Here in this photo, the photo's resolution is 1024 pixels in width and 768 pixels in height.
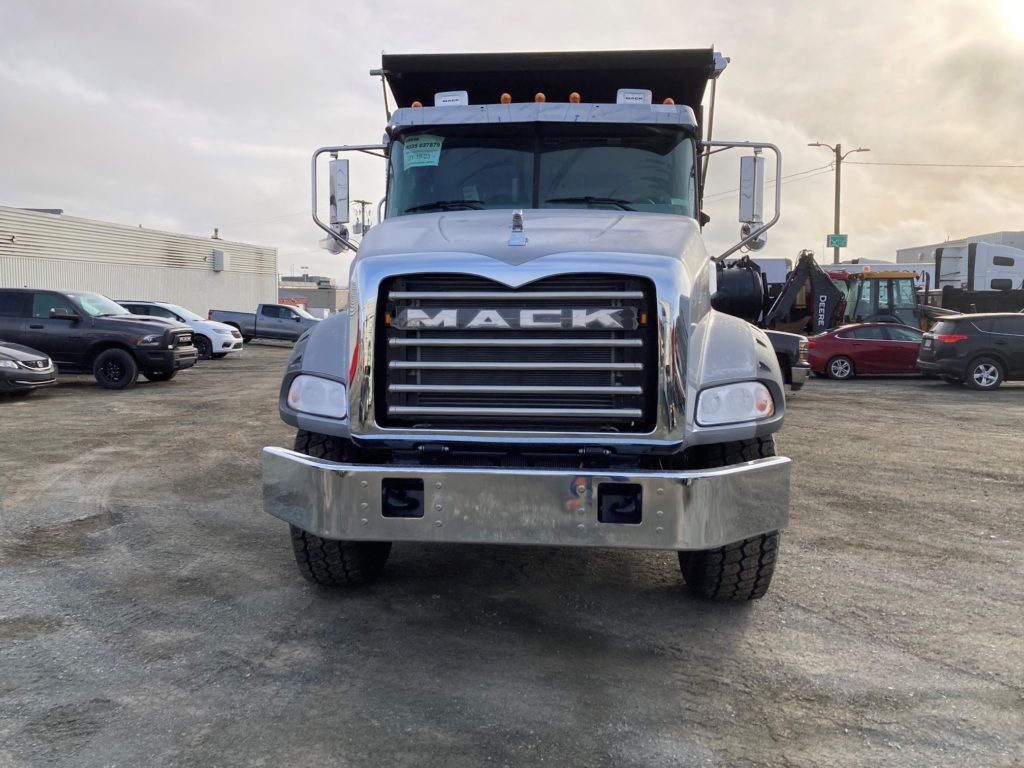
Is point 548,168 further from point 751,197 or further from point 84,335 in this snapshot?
point 84,335

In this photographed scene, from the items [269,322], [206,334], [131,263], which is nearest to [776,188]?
[206,334]

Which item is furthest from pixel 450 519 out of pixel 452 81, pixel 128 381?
pixel 128 381

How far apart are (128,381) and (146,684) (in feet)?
41.4

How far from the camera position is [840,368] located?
59.6ft

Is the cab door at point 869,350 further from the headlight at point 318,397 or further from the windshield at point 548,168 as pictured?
the headlight at point 318,397

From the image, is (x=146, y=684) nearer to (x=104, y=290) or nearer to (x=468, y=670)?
(x=468, y=670)

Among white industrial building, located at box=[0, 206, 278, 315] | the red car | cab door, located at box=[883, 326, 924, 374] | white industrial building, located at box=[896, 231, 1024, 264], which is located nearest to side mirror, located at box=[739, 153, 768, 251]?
the red car

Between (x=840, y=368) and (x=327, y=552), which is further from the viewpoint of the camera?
(x=840, y=368)

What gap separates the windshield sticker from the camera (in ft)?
17.3

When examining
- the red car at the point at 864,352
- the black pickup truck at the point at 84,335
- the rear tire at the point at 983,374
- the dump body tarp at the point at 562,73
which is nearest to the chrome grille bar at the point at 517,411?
the dump body tarp at the point at 562,73

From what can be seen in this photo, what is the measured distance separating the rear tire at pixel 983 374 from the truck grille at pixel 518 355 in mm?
14569

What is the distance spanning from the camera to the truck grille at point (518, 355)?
139 inches

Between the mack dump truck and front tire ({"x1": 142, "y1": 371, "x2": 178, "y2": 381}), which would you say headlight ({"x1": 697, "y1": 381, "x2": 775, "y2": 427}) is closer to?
the mack dump truck

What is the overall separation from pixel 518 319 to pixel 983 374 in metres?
15.2
